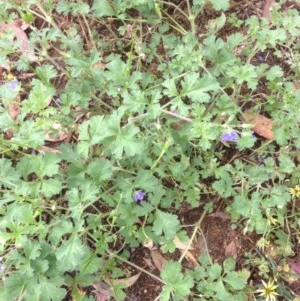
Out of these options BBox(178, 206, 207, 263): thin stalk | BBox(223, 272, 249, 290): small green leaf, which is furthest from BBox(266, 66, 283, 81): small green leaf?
BBox(223, 272, 249, 290): small green leaf

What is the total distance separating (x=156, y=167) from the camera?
A: 2535 millimetres

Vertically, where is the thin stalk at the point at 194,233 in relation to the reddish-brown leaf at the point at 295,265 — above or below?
above

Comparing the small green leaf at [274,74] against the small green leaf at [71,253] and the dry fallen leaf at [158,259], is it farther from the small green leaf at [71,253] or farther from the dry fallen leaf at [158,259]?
the small green leaf at [71,253]

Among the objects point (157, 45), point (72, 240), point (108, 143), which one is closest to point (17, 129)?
point (108, 143)

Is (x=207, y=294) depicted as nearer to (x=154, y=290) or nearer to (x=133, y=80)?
(x=154, y=290)

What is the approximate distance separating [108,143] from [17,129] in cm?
48

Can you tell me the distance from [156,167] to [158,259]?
0.59m

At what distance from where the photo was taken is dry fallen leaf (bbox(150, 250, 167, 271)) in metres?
2.81

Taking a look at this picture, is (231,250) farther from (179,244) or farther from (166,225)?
(166,225)

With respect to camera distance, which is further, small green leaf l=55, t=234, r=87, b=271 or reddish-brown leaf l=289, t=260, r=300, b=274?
reddish-brown leaf l=289, t=260, r=300, b=274

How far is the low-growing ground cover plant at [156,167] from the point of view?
2352 millimetres

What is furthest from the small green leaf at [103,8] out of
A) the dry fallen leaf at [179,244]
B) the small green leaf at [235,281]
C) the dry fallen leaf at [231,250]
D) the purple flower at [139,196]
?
the small green leaf at [235,281]

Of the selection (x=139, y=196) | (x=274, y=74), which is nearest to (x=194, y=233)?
(x=139, y=196)

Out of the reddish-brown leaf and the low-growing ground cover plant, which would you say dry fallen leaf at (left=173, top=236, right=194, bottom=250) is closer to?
the low-growing ground cover plant
